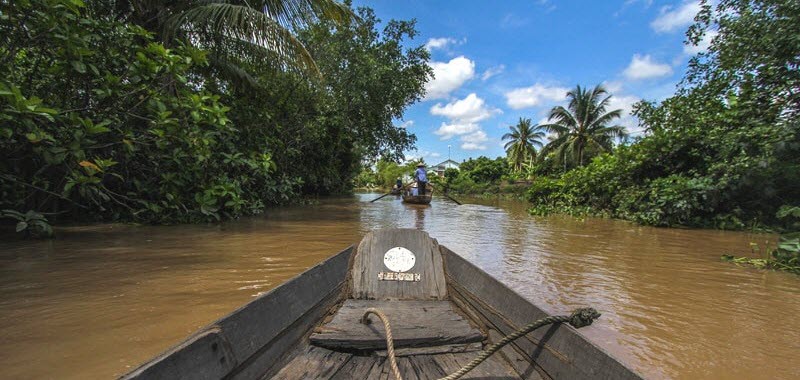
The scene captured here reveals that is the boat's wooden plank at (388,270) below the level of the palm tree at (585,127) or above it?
below

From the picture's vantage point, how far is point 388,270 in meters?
3.06

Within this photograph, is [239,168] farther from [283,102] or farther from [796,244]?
[796,244]

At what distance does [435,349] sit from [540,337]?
0.56 meters

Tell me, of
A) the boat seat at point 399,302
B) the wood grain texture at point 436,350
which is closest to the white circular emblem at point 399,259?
the boat seat at point 399,302

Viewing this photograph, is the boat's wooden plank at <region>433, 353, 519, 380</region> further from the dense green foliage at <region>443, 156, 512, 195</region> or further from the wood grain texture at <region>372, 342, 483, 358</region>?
the dense green foliage at <region>443, 156, 512, 195</region>

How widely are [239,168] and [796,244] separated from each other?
10.2 metres

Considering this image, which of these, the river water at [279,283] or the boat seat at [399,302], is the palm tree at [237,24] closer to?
the river water at [279,283]

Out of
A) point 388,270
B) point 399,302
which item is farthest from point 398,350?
point 388,270

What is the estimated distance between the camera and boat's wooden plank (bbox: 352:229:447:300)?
9.53ft

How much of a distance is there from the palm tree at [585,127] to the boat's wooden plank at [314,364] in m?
25.9

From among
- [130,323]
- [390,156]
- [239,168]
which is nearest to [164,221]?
[239,168]

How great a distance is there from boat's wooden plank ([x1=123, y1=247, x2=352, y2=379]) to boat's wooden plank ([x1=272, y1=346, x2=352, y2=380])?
0.11 metres

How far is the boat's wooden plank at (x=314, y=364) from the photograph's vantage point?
1736mm

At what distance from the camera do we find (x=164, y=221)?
734 centimetres
